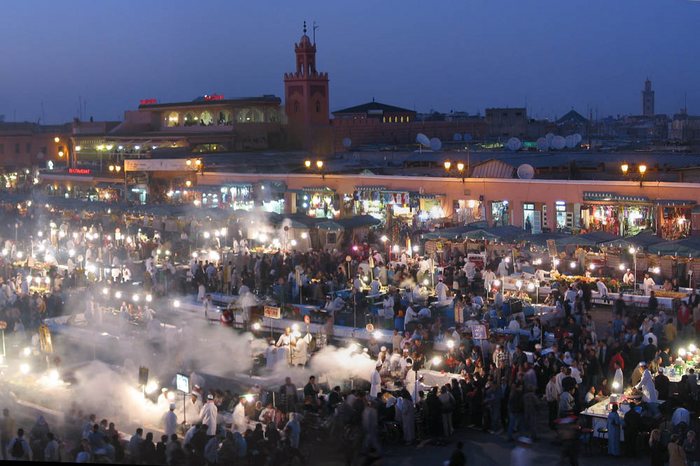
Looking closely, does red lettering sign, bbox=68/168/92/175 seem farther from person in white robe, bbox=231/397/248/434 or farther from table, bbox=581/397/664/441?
table, bbox=581/397/664/441

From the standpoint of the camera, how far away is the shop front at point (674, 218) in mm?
17531

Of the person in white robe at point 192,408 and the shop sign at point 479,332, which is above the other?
the shop sign at point 479,332

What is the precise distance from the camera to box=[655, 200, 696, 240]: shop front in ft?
57.5

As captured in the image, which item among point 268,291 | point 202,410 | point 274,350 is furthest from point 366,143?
point 202,410

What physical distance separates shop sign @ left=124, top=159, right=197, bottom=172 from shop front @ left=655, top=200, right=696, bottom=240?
48.5 ft

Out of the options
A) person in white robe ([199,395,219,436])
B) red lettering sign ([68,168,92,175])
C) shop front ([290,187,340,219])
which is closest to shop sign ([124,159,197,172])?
red lettering sign ([68,168,92,175])

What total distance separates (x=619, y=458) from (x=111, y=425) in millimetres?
4924

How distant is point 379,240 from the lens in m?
19.9

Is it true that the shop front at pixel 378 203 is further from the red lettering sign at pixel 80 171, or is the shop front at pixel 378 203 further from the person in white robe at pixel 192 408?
the red lettering sign at pixel 80 171

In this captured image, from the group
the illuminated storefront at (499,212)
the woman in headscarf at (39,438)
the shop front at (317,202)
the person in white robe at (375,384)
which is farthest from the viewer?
the shop front at (317,202)

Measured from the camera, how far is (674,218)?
58.5 ft

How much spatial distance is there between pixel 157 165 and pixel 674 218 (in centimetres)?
1672

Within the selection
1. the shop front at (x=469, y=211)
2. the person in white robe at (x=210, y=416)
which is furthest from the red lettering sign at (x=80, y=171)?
the person in white robe at (x=210, y=416)

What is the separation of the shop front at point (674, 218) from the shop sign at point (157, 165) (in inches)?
582
